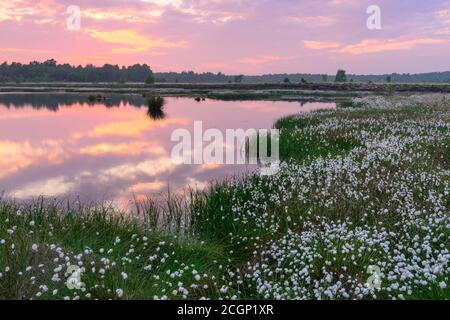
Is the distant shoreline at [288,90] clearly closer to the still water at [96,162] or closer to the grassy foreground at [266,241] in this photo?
the still water at [96,162]

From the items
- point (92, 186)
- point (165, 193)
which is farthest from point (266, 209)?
point (92, 186)

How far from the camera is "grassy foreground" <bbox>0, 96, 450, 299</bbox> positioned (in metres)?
7.02

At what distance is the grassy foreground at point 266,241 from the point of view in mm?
7020

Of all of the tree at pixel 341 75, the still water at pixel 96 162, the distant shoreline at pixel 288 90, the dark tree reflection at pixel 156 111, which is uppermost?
the tree at pixel 341 75

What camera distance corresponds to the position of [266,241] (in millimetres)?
10523

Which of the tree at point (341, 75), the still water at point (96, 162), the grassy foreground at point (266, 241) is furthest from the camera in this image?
the tree at point (341, 75)

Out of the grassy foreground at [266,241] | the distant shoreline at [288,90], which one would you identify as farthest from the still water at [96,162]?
the distant shoreline at [288,90]

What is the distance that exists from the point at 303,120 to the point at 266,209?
22281 millimetres

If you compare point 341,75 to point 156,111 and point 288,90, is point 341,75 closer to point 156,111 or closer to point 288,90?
point 288,90

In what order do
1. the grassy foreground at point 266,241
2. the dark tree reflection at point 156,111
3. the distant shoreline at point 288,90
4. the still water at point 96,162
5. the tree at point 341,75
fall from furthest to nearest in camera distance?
the tree at point 341,75 < the distant shoreline at point 288,90 < the dark tree reflection at point 156,111 < the still water at point 96,162 < the grassy foreground at point 266,241

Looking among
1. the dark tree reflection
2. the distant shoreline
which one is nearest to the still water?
the dark tree reflection

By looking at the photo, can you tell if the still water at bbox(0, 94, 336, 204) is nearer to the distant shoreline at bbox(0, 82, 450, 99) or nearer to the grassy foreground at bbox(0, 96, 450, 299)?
the grassy foreground at bbox(0, 96, 450, 299)
